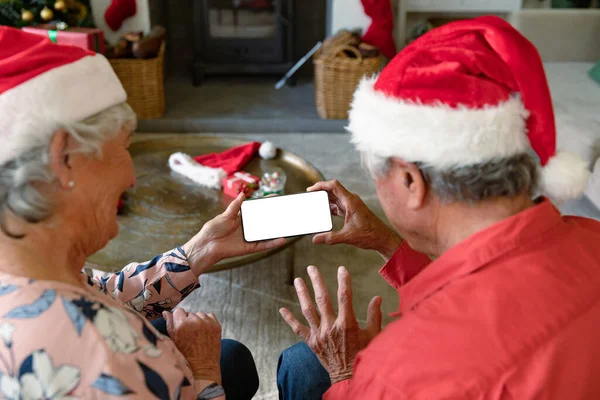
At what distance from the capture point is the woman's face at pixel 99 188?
822mm

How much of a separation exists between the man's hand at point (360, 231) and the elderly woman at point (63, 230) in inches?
18.5

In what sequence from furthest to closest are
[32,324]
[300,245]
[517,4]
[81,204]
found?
1. [517,4]
2. [300,245]
3. [81,204]
4. [32,324]

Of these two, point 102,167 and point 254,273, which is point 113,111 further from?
point 254,273

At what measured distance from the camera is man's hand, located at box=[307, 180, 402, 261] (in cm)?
125

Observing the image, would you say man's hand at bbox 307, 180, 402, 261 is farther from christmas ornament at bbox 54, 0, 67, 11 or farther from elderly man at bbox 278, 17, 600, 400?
christmas ornament at bbox 54, 0, 67, 11

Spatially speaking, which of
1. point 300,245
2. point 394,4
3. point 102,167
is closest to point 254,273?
point 300,245

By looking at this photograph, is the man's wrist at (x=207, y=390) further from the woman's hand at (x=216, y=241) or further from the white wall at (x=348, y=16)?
the white wall at (x=348, y=16)

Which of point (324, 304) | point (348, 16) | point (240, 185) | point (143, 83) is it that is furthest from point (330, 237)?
point (348, 16)

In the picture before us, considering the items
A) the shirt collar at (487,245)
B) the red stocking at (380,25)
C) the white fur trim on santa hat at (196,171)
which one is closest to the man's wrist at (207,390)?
the shirt collar at (487,245)

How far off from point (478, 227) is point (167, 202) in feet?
4.43

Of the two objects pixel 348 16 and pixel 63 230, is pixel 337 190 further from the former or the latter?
pixel 348 16

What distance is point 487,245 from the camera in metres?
0.80

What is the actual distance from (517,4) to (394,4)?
2.42ft

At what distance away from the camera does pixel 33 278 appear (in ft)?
2.48
